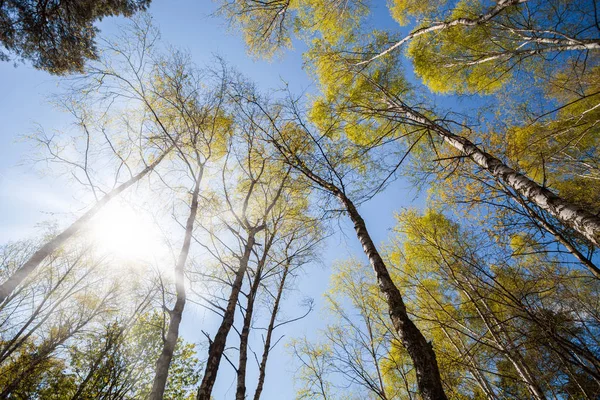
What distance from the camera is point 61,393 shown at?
707cm

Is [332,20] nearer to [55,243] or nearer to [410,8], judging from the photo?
[410,8]

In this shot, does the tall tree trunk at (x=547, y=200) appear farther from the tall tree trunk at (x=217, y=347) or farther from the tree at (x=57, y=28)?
the tree at (x=57, y=28)

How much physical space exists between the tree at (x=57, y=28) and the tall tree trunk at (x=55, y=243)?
3.04 meters

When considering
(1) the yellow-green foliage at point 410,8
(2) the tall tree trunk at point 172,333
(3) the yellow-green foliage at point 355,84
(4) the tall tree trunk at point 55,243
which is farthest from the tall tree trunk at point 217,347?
(1) the yellow-green foliage at point 410,8

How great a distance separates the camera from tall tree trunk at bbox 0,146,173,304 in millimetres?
4031

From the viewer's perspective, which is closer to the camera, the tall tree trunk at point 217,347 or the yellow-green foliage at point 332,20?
the tall tree trunk at point 217,347

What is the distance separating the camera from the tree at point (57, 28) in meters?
5.19

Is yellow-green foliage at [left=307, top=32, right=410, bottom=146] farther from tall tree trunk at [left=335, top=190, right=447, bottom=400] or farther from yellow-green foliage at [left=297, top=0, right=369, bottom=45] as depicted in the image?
tall tree trunk at [left=335, top=190, right=447, bottom=400]

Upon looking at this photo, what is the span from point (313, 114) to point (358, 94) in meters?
1.43

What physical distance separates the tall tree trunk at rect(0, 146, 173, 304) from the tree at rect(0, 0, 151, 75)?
3038mm

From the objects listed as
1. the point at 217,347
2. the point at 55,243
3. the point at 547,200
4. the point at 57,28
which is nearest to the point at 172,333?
the point at 217,347

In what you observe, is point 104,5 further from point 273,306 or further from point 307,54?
point 273,306

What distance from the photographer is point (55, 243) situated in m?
5.21

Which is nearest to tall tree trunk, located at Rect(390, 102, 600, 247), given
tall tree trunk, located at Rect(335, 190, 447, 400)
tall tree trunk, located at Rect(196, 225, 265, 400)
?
tall tree trunk, located at Rect(335, 190, 447, 400)
